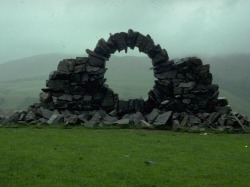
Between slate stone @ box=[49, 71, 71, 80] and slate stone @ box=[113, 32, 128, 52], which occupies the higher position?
slate stone @ box=[113, 32, 128, 52]

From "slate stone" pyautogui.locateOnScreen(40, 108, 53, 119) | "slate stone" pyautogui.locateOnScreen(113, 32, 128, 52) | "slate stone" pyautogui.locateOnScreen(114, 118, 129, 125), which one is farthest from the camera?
"slate stone" pyautogui.locateOnScreen(113, 32, 128, 52)

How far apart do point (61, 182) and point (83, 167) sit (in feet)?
7.94

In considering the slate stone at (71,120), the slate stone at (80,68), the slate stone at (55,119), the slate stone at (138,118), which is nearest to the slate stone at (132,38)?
the slate stone at (80,68)

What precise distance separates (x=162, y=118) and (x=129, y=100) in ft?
17.8

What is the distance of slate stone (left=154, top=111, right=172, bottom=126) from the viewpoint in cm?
3253

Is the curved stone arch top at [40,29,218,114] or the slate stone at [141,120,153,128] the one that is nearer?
the slate stone at [141,120,153,128]

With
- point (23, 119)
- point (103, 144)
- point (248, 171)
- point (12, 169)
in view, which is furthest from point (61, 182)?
Answer: point (23, 119)

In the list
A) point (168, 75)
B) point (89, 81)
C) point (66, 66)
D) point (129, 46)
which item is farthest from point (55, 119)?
point (168, 75)

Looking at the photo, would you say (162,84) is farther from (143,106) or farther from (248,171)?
(248,171)

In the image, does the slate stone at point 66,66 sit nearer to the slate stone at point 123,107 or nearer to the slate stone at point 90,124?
the slate stone at point 123,107

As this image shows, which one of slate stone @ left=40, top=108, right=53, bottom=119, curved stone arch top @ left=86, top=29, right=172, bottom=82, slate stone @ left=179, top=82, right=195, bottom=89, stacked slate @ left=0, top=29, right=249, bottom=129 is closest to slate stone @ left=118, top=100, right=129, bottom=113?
stacked slate @ left=0, top=29, right=249, bottom=129

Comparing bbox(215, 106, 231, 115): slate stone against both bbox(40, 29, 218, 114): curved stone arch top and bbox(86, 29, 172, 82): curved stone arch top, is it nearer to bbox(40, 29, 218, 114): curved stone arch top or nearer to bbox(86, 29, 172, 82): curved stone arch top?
bbox(40, 29, 218, 114): curved stone arch top

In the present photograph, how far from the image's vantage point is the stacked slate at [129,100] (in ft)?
121

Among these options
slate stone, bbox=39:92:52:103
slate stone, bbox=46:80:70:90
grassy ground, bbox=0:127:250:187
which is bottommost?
grassy ground, bbox=0:127:250:187
